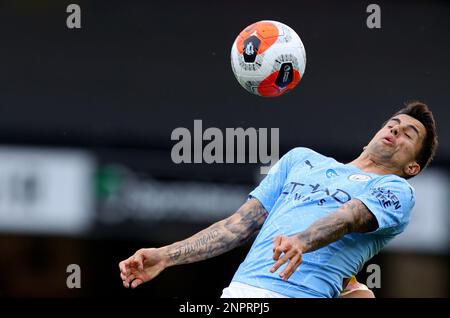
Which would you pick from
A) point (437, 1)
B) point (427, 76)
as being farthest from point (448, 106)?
point (437, 1)

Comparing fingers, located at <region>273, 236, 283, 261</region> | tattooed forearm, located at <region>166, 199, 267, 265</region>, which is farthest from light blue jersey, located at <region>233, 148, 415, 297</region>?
fingers, located at <region>273, 236, 283, 261</region>

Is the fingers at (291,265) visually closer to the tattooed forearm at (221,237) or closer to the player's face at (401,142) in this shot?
the tattooed forearm at (221,237)

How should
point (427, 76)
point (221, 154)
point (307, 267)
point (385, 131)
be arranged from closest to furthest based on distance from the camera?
point (307, 267)
point (385, 131)
point (221, 154)
point (427, 76)

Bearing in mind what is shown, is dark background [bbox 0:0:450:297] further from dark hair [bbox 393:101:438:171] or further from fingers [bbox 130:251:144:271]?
fingers [bbox 130:251:144:271]

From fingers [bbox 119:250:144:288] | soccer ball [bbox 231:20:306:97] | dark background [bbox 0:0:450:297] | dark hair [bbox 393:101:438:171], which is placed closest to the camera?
fingers [bbox 119:250:144:288]

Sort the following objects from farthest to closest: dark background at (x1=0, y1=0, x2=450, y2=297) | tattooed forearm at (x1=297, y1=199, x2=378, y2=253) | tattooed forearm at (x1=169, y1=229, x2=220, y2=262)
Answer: dark background at (x1=0, y1=0, x2=450, y2=297) < tattooed forearm at (x1=169, y1=229, x2=220, y2=262) < tattooed forearm at (x1=297, y1=199, x2=378, y2=253)

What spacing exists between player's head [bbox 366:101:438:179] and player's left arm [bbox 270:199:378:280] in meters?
0.67

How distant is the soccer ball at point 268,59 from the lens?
730 cm

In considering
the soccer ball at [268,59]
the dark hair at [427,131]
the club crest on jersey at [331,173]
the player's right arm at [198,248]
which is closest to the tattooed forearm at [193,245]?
the player's right arm at [198,248]

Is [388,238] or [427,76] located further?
[427,76]

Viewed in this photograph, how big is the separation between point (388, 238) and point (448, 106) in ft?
20.2

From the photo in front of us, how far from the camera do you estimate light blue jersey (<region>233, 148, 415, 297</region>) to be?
20.5 ft

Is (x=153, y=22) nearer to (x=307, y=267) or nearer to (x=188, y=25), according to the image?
(x=188, y=25)

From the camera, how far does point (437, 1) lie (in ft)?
40.8
